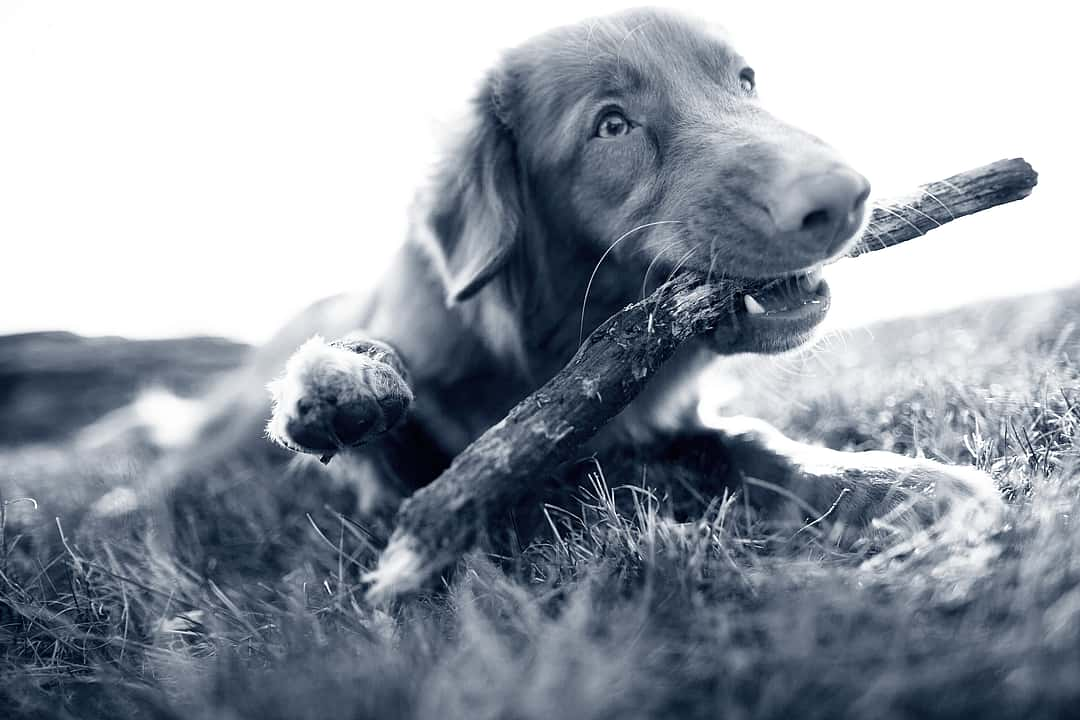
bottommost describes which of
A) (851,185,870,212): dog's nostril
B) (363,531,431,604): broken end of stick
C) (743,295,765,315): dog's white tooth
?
(363,531,431,604): broken end of stick

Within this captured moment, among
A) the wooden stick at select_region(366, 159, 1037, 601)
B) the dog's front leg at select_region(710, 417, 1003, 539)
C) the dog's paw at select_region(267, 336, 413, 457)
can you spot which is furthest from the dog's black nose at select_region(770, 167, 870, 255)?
the dog's paw at select_region(267, 336, 413, 457)

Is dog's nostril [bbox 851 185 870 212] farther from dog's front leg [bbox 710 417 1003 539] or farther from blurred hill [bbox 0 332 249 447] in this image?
blurred hill [bbox 0 332 249 447]

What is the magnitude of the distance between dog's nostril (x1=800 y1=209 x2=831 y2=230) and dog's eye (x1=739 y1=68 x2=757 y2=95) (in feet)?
2.46

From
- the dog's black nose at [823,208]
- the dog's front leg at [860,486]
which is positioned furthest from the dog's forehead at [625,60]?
the dog's front leg at [860,486]

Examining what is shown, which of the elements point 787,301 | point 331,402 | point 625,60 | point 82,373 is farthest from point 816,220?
point 82,373

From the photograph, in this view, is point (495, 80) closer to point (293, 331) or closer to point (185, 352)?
point (293, 331)

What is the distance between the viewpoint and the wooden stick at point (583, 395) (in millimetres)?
1323

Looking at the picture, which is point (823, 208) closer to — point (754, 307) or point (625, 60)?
point (754, 307)

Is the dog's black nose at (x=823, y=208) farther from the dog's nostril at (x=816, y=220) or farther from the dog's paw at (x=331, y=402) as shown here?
the dog's paw at (x=331, y=402)

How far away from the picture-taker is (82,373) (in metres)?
4.56

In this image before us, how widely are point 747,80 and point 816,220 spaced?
2.79ft

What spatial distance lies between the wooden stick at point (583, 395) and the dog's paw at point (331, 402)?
1.21 ft

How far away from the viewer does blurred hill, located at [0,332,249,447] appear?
14.2 feet

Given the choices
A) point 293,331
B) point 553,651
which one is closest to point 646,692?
point 553,651
